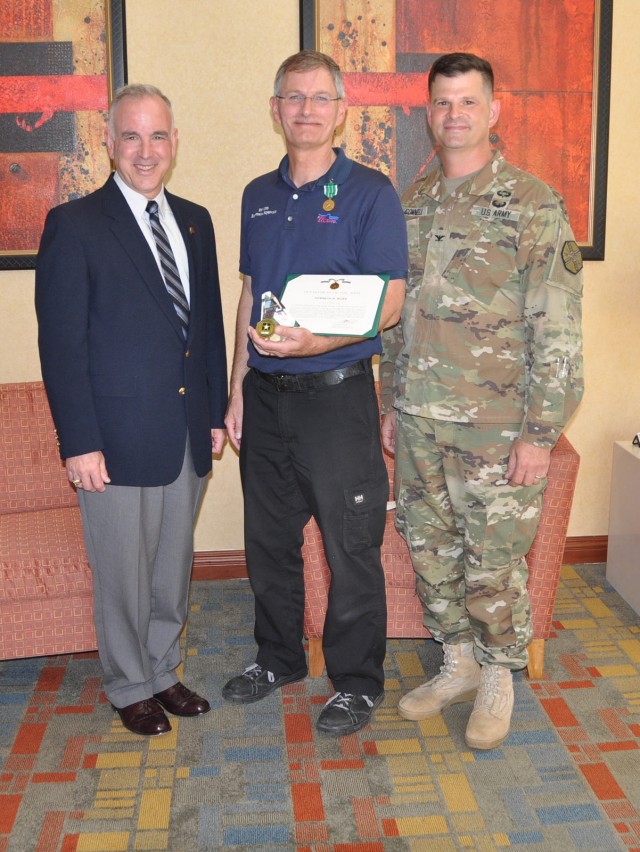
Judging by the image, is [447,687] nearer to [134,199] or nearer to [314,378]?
[314,378]

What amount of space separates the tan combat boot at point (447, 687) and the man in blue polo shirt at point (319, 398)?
127mm

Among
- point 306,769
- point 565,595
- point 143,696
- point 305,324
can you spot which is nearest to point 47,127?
point 305,324

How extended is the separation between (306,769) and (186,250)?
1.59 meters

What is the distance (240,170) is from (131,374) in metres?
1.53

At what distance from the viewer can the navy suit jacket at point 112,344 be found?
240 cm

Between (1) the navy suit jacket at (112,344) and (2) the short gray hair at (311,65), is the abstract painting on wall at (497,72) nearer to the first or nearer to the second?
(2) the short gray hair at (311,65)

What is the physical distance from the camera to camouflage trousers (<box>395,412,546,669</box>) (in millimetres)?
2604

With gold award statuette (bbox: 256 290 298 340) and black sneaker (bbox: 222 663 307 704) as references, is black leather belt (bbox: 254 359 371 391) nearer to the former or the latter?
gold award statuette (bbox: 256 290 298 340)

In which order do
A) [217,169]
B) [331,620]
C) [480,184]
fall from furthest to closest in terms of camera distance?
[217,169]
[331,620]
[480,184]

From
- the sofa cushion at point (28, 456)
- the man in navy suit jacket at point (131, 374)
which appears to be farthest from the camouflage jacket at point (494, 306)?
the sofa cushion at point (28, 456)

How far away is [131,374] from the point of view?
2.48m

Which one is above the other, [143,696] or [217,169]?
[217,169]

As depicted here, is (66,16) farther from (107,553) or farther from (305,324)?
(107,553)

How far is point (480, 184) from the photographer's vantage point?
8.36ft
